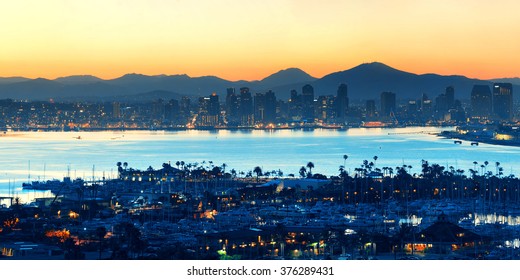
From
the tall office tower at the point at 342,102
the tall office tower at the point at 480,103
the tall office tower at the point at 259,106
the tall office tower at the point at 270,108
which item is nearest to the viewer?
the tall office tower at the point at 480,103

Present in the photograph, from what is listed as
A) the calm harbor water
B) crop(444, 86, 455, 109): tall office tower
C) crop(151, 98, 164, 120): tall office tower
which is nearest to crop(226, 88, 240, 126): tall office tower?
crop(151, 98, 164, 120): tall office tower

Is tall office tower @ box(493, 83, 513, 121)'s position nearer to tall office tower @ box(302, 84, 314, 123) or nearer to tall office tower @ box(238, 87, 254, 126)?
tall office tower @ box(302, 84, 314, 123)

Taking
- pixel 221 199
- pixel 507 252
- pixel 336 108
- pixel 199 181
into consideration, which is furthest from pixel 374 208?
pixel 336 108

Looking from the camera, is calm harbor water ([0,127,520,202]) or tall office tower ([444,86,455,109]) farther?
tall office tower ([444,86,455,109])

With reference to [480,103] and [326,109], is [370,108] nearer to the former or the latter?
[326,109]

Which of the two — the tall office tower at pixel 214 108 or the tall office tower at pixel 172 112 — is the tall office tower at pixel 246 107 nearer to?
the tall office tower at pixel 214 108

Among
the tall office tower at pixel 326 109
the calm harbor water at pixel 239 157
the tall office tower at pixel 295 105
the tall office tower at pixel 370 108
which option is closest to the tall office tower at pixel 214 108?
the tall office tower at pixel 295 105
